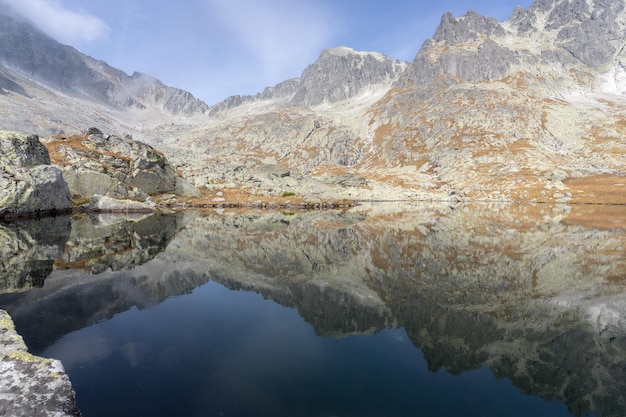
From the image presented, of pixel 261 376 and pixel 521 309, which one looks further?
pixel 521 309

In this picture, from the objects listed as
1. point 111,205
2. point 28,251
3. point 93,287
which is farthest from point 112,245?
point 111,205

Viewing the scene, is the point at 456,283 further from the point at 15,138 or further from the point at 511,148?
the point at 511,148

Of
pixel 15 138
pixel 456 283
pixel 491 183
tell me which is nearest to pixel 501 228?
pixel 456 283

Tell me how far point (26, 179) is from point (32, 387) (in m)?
62.9

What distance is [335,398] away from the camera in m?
10.4

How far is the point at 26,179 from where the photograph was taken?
181 ft

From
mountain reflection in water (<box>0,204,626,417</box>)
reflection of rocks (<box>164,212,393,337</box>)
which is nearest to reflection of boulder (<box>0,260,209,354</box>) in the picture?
mountain reflection in water (<box>0,204,626,417</box>)

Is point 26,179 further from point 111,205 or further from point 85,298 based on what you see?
point 85,298

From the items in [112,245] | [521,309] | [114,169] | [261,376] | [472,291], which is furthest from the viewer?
[114,169]

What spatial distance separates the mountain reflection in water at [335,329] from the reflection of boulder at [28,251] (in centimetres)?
48

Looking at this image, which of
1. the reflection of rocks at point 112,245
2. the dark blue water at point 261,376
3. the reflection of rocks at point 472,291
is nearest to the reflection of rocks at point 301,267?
the reflection of rocks at point 472,291

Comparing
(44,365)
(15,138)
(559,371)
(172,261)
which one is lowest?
(172,261)

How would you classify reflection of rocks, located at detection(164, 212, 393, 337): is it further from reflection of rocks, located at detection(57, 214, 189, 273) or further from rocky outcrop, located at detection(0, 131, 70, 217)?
rocky outcrop, located at detection(0, 131, 70, 217)

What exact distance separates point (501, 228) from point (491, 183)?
100 meters
